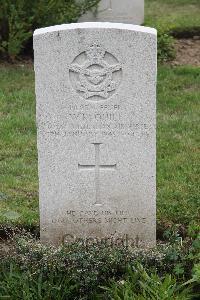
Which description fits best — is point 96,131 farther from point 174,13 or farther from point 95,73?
point 174,13

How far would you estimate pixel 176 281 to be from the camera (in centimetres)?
468

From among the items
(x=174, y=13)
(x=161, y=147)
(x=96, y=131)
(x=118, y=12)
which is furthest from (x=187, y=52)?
(x=96, y=131)

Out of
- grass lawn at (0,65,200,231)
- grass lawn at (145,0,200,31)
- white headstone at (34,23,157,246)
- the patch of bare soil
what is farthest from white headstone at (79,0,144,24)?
white headstone at (34,23,157,246)

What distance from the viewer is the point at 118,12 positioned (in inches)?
428

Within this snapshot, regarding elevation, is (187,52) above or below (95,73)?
below

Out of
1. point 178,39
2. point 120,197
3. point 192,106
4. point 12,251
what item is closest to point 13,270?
point 12,251

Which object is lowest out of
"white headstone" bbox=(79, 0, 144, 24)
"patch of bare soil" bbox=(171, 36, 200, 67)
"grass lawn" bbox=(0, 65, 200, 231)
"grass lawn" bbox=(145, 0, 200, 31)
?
"grass lawn" bbox=(0, 65, 200, 231)

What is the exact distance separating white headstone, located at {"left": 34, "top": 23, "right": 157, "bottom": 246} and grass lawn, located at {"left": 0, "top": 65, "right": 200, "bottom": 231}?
1.27 ft

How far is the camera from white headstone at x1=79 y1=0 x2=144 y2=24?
10727mm

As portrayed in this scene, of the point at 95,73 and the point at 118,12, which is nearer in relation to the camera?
the point at 95,73

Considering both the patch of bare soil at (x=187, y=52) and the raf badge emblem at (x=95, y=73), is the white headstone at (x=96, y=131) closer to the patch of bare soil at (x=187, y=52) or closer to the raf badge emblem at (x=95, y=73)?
the raf badge emblem at (x=95, y=73)

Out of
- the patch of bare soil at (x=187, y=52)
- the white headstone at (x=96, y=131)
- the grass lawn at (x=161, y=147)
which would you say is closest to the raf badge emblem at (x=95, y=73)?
the white headstone at (x=96, y=131)

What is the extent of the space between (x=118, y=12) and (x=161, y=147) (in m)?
4.34

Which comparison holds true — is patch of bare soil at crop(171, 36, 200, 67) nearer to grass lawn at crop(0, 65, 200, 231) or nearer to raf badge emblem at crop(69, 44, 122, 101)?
grass lawn at crop(0, 65, 200, 231)
